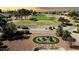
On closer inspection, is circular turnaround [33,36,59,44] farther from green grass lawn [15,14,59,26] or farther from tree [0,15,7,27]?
tree [0,15,7,27]

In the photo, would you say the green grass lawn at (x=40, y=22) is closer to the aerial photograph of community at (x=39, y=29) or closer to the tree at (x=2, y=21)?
the aerial photograph of community at (x=39, y=29)

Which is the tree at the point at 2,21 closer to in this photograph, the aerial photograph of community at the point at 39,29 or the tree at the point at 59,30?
the aerial photograph of community at the point at 39,29

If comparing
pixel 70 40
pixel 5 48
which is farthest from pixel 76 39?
pixel 5 48

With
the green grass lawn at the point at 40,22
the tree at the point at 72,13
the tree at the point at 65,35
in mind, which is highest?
the tree at the point at 72,13

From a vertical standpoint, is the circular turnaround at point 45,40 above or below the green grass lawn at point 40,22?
below

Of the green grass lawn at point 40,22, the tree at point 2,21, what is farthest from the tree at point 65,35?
the tree at point 2,21

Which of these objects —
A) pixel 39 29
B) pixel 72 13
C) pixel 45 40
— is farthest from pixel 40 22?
pixel 72 13

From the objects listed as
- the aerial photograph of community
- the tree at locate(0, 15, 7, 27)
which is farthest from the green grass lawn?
the tree at locate(0, 15, 7, 27)

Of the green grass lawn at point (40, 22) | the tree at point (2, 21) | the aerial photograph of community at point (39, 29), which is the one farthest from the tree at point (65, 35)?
the tree at point (2, 21)
